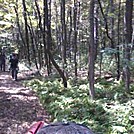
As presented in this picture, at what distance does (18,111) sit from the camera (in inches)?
428

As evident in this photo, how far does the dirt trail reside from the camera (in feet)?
29.7

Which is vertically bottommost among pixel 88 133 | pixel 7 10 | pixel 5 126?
pixel 5 126

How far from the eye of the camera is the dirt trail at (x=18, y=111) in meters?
9.06

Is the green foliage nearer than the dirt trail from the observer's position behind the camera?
Yes

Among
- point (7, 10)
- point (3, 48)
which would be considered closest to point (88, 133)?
point (7, 10)

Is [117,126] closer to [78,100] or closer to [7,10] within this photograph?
[78,100]

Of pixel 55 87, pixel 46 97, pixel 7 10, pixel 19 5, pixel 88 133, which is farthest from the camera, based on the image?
pixel 7 10

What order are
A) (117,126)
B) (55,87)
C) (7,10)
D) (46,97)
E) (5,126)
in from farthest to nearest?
(7,10)
(55,87)
(46,97)
(5,126)
(117,126)

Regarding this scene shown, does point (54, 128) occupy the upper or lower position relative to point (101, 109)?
upper

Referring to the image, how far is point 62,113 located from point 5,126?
6.07ft

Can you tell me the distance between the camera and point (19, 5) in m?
25.7

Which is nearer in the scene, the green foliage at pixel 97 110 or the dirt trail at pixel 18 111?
the green foliage at pixel 97 110

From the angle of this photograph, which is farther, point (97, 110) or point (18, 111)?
point (18, 111)

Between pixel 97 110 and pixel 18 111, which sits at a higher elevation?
pixel 97 110
